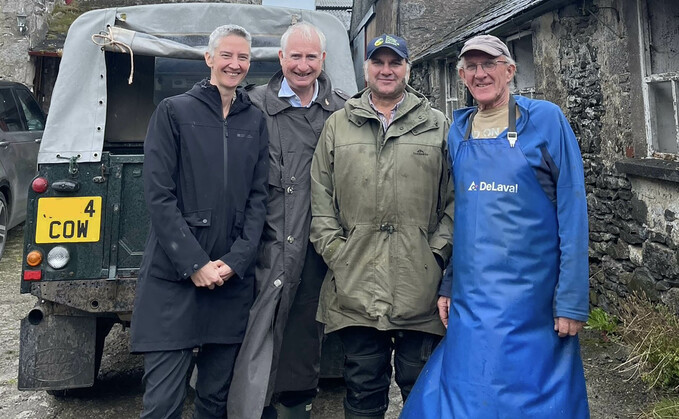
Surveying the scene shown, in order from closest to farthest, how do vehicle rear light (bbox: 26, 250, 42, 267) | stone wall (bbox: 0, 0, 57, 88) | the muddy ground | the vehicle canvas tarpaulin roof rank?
vehicle rear light (bbox: 26, 250, 42, 267) < the vehicle canvas tarpaulin roof < the muddy ground < stone wall (bbox: 0, 0, 57, 88)

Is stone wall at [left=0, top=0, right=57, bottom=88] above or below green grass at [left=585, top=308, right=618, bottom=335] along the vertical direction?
above

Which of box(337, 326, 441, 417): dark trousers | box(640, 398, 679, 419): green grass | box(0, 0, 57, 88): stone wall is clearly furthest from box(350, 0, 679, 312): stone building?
box(0, 0, 57, 88): stone wall

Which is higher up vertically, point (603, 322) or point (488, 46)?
point (488, 46)

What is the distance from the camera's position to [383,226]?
101 inches

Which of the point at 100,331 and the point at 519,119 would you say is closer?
the point at 519,119

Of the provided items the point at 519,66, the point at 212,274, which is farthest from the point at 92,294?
the point at 519,66

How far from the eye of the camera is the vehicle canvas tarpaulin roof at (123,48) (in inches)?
135

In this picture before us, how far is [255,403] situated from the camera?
2611mm

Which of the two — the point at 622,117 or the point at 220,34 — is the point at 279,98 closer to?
the point at 220,34

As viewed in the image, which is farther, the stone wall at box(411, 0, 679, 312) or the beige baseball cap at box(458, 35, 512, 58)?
the stone wall at box(411, 0, 679, 312)

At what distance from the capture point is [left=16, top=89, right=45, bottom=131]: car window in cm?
783

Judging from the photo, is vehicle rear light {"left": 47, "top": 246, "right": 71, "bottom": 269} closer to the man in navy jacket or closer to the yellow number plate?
the yellow number plate

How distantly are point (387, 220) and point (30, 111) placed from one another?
711 centimetres

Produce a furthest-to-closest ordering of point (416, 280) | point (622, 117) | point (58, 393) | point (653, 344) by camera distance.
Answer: point (622, 117) < point (653, 344) < point (58, 393) < point (416, 280)
